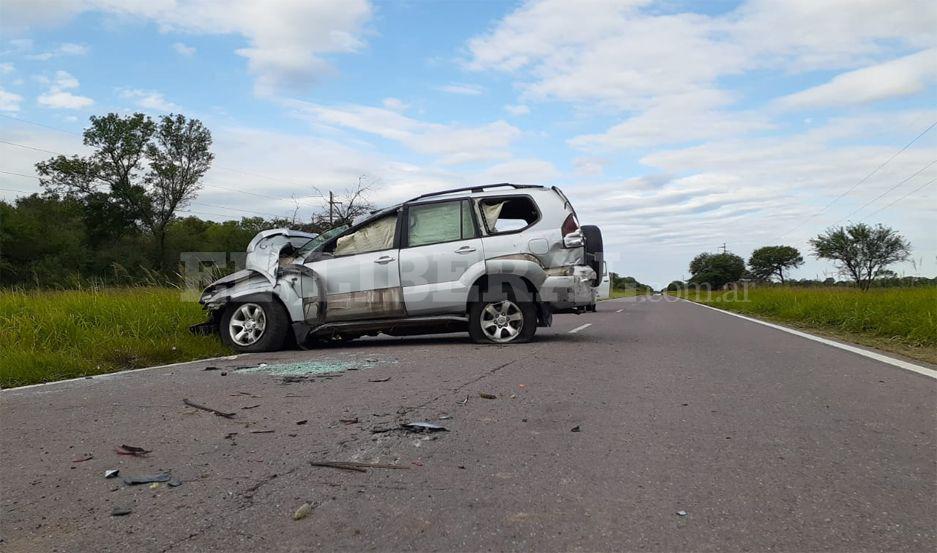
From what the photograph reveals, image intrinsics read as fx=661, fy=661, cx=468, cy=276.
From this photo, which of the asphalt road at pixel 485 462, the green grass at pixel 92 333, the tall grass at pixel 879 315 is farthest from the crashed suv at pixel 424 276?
the tall grass at pixel 879 315

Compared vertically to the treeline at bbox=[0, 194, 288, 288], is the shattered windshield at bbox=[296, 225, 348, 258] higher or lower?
lower

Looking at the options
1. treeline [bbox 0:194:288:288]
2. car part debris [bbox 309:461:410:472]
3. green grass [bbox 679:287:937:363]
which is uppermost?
treeline [bbox 0:194:288:288]

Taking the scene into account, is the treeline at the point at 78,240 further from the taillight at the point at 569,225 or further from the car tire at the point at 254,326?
the taillight at the point at 569,225

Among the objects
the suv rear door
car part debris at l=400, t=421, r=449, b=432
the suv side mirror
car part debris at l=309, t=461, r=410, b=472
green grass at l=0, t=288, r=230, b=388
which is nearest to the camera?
car part debris at l=309, t=461, r=410, b=472

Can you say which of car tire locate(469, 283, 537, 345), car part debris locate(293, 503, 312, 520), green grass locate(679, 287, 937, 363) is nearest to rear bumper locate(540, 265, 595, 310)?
car tire locate(469, 283, 537, 345)

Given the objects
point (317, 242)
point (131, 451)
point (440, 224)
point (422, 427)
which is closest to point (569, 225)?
→ point (440, 224)

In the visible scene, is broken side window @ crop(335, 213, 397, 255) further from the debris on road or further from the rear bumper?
the debris on road

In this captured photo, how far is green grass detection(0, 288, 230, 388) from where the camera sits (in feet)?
22.9

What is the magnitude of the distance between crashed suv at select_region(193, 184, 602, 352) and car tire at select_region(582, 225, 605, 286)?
425mm

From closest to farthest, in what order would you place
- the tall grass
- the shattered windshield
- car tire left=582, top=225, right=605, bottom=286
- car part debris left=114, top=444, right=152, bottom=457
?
car part debris left=114, top=444, right=152, bottom=457 → the shattered windshield → car tire left=582, top=225, right=605, bottom=286 → the tall grass

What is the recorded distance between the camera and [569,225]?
8.71 m

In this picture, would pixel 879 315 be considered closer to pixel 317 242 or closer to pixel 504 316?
pixel 504 316

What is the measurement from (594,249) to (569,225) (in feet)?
3.17

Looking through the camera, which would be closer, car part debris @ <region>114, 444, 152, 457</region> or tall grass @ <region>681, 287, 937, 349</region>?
car part debris @ <region>114, 444, 152, 457</region>
